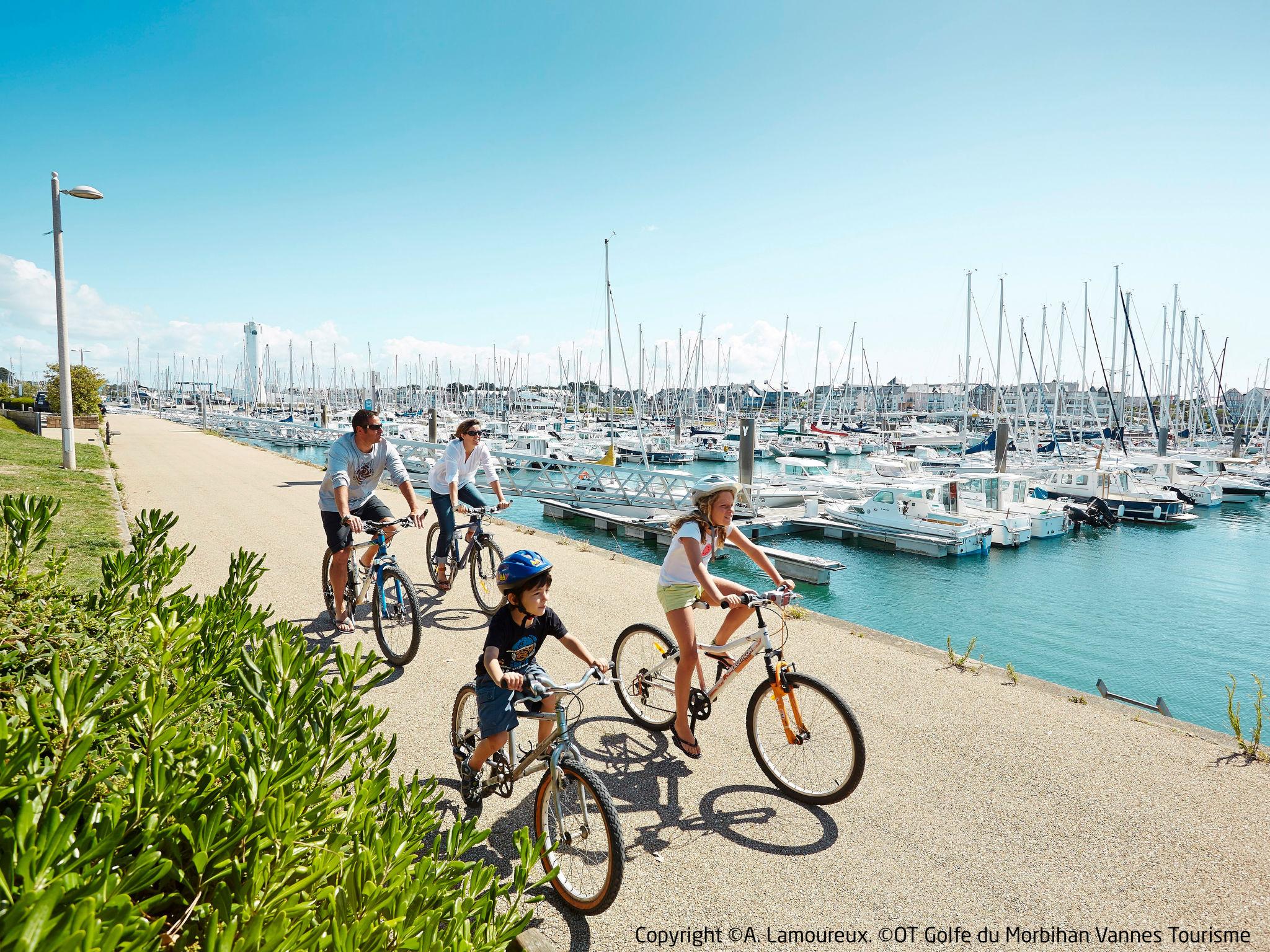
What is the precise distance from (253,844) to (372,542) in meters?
4.45

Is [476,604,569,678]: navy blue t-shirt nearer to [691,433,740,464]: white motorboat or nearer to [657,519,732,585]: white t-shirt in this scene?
[657,519,732,585]: white t-shirt

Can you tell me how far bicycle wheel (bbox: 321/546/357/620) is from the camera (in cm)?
633

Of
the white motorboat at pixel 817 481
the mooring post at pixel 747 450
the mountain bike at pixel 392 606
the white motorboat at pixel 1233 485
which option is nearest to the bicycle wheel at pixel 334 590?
the mountain bike at pixel 392 606

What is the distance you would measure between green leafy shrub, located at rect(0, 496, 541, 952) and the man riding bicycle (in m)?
3.21

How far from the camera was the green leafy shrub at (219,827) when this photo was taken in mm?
1365

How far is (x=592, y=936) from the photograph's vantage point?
298 centimetres

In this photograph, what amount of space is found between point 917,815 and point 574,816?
2.04 metres

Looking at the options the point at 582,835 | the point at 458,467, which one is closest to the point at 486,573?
the point at 458,467

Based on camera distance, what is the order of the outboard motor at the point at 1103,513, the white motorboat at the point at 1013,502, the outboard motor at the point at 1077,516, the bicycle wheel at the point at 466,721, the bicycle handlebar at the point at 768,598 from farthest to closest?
the outboard motor at the point at 1103,513
the outboard motor at the point at 1077,516
the white motorboat at the point at 1013,502
the bicycle handlebar at the point at 768,598
the bicycle wheel at the point at 466,721

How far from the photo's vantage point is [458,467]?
7.72 meters

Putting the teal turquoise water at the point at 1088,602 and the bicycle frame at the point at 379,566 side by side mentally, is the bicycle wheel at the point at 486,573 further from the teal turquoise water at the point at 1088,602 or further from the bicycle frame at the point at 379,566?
the teal turquoise water at the point at 1088,602

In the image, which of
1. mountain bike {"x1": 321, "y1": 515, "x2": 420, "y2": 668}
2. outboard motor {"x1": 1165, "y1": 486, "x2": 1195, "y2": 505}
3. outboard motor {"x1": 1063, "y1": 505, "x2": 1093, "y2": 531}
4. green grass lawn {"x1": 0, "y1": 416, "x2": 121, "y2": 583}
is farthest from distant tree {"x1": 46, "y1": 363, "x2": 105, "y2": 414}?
outboard motor {"x1": 1165, "y1": 486, "x2": 1195, "y2": 505}

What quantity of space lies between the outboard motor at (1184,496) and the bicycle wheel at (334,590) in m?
39.0

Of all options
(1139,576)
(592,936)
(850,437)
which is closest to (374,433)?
(592,936)
